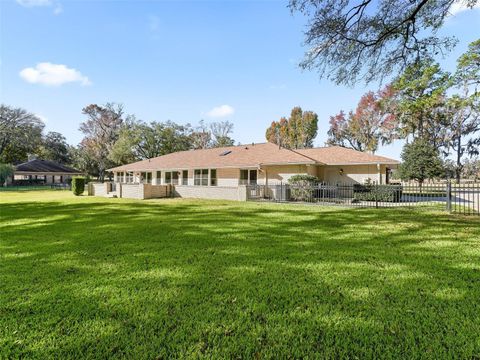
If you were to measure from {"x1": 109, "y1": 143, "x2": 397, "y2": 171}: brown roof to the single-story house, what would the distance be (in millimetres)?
27624

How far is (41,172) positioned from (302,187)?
5075cm

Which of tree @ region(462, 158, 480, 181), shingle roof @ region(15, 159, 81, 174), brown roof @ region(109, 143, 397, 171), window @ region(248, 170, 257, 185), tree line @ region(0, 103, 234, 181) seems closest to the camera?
brown roof @ region(109, 143, 397, 171)

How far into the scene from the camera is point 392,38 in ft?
32.3

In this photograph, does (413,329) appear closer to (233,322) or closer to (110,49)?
(233,322)

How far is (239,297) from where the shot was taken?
12.0ft

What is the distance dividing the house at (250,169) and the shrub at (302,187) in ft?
4.62

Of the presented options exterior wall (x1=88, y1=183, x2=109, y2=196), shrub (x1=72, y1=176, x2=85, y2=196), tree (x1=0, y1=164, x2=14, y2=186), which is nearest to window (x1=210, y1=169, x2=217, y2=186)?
exterior wall (x1=88, y1=183, x2=109, y2=196)

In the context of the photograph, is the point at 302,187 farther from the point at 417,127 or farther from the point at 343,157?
the point at 417,127

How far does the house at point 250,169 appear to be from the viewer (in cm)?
2136

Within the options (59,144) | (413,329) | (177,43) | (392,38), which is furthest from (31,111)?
(413,329)

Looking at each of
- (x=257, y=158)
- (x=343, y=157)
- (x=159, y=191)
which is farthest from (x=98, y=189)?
(x=343, y=157)

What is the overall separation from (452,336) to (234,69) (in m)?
19.9

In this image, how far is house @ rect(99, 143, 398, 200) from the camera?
70.1 feet

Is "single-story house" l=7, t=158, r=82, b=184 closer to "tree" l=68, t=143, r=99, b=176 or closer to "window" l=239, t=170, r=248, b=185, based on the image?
"tree" l=68, t=143, r=99, b=176
